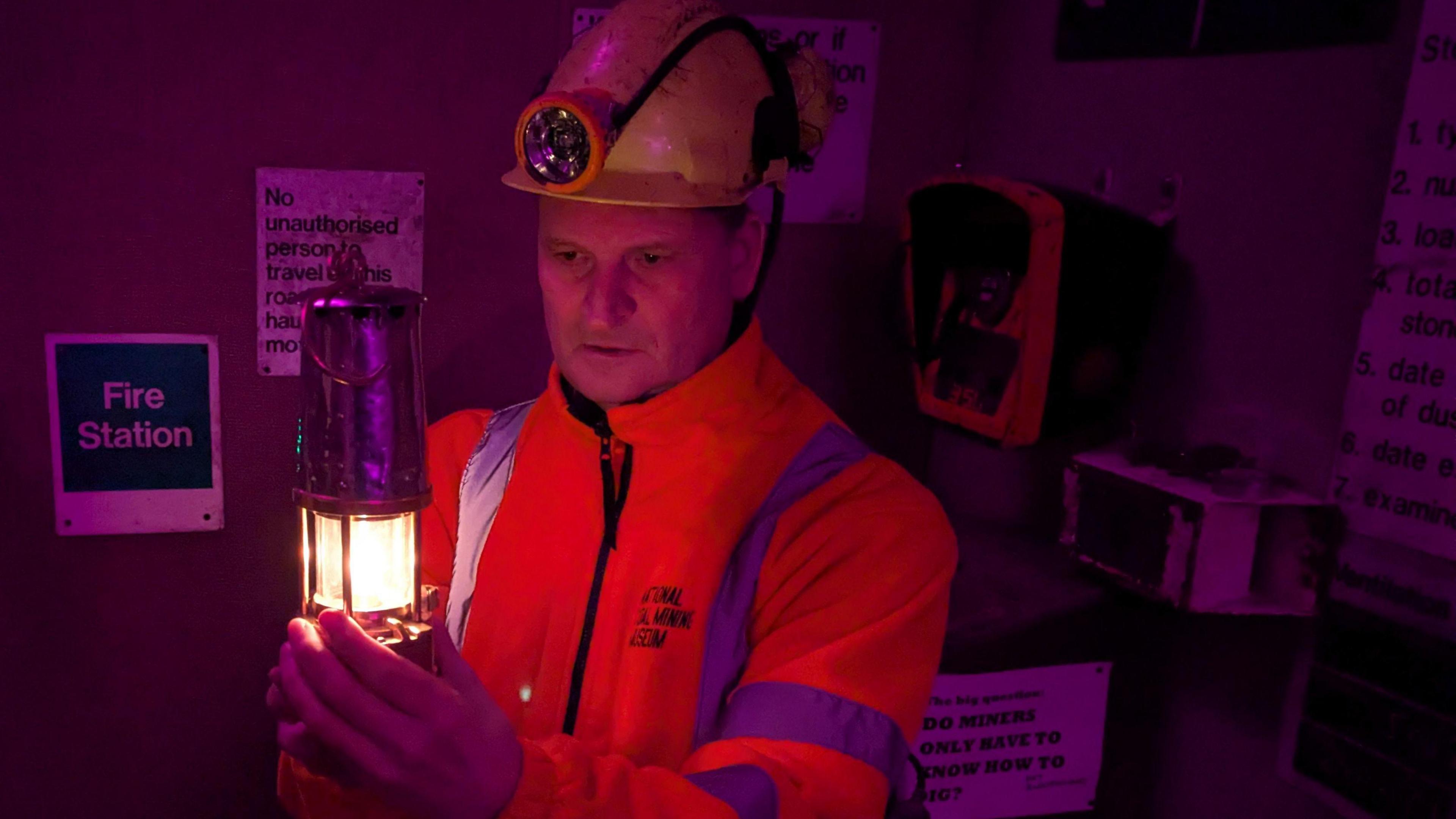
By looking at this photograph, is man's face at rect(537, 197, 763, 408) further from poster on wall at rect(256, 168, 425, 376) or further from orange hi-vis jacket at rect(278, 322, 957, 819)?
poster on wall at rect(256, 168, 425, 376)

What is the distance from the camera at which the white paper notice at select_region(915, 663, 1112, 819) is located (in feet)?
5.96

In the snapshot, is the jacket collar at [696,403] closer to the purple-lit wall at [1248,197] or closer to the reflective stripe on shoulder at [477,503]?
the reflective stripe on shoulder at [477,503]

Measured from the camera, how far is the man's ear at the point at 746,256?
4.36ft

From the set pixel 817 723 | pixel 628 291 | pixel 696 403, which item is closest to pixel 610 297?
pixel 628 291

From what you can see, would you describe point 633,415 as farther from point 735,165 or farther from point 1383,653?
point 1383,653

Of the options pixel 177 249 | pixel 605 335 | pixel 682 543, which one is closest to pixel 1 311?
pixel 177 249

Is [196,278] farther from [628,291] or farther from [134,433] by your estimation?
[628,291]

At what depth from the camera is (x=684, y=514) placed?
1285mm

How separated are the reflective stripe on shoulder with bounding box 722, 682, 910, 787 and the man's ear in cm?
53

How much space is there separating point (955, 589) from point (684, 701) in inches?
30.0

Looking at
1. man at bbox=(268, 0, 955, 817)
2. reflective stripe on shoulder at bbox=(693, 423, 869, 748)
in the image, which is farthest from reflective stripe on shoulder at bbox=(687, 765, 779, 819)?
reflective stripe on shoulder at bbox=(693, 423, 869, 748)

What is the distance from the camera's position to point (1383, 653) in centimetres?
155

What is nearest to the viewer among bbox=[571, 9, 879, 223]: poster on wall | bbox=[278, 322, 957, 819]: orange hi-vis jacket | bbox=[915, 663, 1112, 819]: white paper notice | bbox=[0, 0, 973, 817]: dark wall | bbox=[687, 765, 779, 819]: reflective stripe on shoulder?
bbox=[687, 765, 779, 819]: reflective stripe on shoulder

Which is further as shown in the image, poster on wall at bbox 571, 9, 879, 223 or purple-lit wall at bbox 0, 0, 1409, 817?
poster on wall at bbox 571, 9, 879, 223
